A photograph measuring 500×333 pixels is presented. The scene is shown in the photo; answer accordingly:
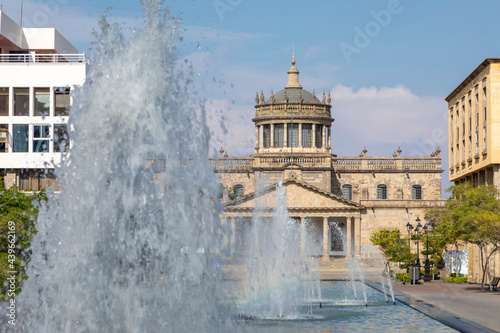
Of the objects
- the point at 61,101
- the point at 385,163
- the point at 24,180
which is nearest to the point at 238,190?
the point at 385,163

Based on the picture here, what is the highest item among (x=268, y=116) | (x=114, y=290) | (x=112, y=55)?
(x=268, y=116)

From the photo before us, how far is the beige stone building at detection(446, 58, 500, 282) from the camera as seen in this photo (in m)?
42.5

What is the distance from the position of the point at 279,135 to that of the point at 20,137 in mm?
55836

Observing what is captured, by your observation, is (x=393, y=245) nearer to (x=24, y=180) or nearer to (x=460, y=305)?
(x=24, y=180)

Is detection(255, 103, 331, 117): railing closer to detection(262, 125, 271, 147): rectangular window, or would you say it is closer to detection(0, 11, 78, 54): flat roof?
detection(262, 125, 271, 147): rectangular window

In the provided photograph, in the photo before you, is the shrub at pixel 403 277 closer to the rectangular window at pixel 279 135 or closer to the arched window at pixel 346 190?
the arched window at pixel 346 190

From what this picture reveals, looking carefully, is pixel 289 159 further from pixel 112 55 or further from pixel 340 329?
Result: pixel 112 55

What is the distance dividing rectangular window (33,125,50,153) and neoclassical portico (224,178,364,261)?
1664 inches

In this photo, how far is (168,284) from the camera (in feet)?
46.0

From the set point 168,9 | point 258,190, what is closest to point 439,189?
point 258,190

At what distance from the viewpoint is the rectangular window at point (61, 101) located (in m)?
39.1

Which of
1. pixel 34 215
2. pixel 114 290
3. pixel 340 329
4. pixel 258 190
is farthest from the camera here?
pixel 258 190

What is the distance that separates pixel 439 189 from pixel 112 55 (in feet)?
249

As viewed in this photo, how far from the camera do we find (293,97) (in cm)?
9538
